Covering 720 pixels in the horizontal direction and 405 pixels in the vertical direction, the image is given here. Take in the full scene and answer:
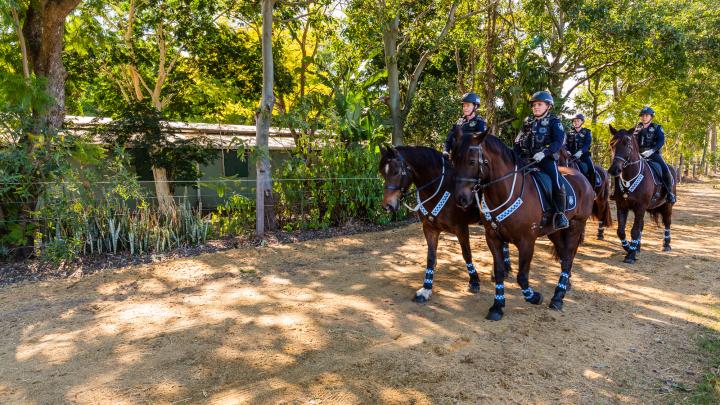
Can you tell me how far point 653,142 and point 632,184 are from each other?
4.61 ft

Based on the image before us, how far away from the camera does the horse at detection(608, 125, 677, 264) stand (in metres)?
6.91

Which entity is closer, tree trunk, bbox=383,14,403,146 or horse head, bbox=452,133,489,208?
horse head, bbox=452,133,489,208

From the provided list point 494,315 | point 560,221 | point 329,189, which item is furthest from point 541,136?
point 329,189

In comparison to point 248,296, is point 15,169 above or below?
above

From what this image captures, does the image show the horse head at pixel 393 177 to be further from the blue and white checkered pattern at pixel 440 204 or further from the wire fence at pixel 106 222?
the wire fence at pixel 106 222

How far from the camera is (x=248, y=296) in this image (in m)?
5.23

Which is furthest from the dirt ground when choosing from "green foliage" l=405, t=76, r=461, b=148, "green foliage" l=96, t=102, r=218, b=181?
"green foliage" l=405, t=76, r=461, b=148

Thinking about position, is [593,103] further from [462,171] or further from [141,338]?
[141,338]

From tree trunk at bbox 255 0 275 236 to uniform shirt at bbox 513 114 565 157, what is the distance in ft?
17.1

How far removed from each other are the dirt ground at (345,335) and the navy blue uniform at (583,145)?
5.57 feet

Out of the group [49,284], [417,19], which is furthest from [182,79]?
[49,284]

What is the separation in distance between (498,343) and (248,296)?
304 cm

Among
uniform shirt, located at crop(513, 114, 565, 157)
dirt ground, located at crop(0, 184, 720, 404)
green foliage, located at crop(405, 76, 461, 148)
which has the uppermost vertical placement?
green foliage, located at crop(405, 76, 461, 148)

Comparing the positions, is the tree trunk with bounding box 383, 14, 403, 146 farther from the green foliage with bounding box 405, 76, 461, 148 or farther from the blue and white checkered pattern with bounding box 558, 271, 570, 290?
the blue and white checkered pattern with bounding box 558, 271, 570, 290
